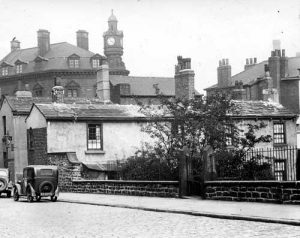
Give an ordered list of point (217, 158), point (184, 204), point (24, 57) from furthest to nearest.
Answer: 1. point (24, 57)
2. point (217, 158)
3. point (184, 204)

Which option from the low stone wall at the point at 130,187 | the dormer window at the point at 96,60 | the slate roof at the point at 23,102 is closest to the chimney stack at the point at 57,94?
the slate roof at the point at 23,102

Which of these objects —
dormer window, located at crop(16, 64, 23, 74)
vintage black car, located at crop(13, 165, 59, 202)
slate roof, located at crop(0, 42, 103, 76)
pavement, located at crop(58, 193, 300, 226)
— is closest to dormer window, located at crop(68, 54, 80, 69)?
slate roof, located at crop(0, 42, 103, 76)

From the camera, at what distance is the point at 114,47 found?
85250mm

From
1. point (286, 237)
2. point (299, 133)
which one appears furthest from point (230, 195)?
point (299, 133)

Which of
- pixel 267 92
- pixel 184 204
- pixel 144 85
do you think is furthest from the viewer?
pixel 144 85

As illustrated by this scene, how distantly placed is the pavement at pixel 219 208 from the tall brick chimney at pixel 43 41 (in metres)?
55.3

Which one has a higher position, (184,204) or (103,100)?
(103,100)

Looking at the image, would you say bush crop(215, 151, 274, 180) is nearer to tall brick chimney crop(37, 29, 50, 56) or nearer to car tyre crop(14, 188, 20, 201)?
car tyre crop(14, 188, 20, 201)

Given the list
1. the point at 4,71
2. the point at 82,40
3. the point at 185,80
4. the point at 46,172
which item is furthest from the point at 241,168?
the point at 82,40

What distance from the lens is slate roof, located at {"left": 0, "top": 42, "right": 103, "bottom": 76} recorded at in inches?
2778

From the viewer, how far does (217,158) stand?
2194 cm

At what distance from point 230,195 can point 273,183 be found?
204 cm

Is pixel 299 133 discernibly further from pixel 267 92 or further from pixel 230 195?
pixel 230 195

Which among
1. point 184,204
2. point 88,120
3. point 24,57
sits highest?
point 24,57
